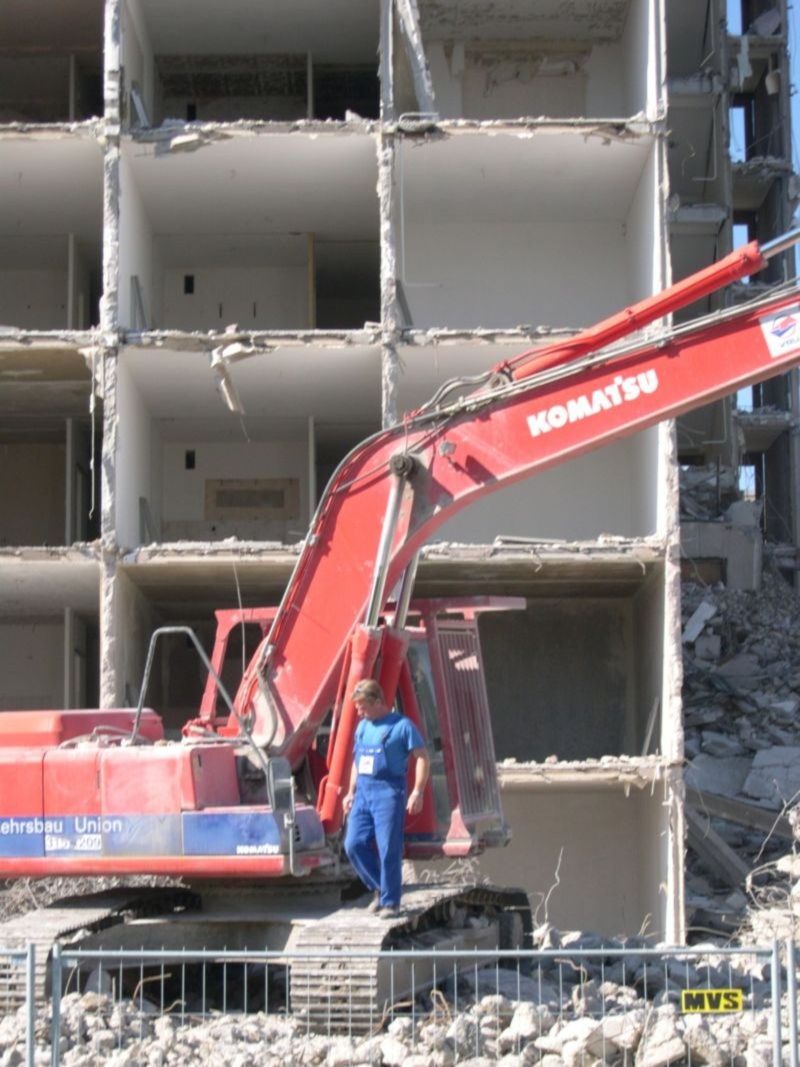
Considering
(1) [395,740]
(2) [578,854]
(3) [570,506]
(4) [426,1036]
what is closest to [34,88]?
(3) [570,506]

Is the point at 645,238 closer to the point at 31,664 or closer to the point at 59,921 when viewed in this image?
the point at 31,664

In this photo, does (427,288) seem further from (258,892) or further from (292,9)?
(258,892)

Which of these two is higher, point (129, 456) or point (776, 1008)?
point (129, 456)

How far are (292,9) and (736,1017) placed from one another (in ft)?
45.7

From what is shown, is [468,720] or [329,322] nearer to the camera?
[468,720]

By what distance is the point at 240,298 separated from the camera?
21.0 metres

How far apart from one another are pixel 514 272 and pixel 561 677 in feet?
16.2

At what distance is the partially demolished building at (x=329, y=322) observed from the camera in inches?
687

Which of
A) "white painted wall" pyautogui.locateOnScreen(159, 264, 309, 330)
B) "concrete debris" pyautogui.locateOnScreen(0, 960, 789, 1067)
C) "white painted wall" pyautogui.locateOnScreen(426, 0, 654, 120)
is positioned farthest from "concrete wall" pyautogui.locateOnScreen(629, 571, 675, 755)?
"concrete debris" pyautogui.locateOnScreen(0, 960, 789, 1067)

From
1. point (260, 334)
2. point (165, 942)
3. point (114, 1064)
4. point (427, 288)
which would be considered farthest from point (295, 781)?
point (427, 288)

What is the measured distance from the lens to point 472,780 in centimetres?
1150

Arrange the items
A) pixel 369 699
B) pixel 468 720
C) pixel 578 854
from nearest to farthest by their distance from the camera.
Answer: pixel 369 699 → pixel 468 720 → pixel 578 854

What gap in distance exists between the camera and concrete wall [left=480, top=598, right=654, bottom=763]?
2009cm

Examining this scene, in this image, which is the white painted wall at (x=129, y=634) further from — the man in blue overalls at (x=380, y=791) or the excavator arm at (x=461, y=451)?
the man in blue overalls at (x=380, y=791)
